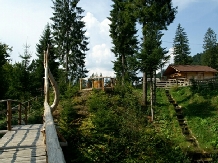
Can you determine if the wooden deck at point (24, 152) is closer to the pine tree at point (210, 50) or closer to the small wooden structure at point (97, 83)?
the small wooden structure at point (97, 83)

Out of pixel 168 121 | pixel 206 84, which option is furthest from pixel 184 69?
pixel 168 121

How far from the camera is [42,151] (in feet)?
19.0

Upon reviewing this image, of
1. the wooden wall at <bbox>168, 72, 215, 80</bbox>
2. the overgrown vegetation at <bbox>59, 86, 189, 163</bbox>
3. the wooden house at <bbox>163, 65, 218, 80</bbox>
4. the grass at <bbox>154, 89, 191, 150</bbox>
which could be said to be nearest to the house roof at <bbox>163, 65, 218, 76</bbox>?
the wooden house at <bbox>163, 65, 218, 80</bbox>

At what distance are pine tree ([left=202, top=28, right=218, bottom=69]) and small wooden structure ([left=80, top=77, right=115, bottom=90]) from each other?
127 ft

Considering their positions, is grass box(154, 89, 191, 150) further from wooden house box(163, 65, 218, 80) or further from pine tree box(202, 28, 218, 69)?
pine tree box(202, 28, 218, 69)

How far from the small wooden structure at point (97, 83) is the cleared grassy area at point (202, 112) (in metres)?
6.35

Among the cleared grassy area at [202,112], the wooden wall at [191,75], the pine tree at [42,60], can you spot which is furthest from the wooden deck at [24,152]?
the wooden wall at [191,75]

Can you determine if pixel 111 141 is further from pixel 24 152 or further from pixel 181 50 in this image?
pixel 181 50

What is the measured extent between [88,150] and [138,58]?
1100cm

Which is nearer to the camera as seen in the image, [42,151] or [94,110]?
[42,151]

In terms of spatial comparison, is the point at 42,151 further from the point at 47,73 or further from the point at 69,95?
the point at 69,95

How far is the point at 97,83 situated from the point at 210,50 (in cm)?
4192

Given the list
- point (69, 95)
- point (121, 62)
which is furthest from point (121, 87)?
point (121, 62)

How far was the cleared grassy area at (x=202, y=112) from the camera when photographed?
16.5m
